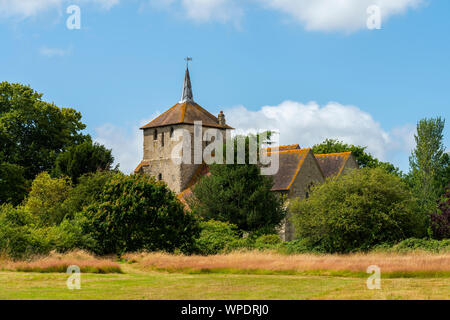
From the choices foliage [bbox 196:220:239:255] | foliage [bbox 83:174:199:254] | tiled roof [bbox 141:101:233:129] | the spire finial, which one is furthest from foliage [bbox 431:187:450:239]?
the spire finial

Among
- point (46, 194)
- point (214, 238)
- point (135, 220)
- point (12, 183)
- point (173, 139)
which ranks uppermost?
point (173, 139)

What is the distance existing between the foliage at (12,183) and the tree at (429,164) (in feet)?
120

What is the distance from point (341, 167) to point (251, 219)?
18.1 m

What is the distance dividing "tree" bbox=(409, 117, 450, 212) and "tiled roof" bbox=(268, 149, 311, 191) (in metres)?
13.4

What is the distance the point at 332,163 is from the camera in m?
58.8

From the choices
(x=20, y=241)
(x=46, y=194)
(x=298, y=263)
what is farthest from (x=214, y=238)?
(x=46, y=194)

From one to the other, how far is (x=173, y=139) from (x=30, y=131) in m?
13.4

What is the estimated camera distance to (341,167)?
57594mm

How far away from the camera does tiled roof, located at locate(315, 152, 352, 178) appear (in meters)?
57.7

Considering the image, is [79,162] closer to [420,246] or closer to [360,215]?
[360,215]

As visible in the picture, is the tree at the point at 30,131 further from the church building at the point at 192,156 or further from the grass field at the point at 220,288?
the grass field at the point at 220,288
